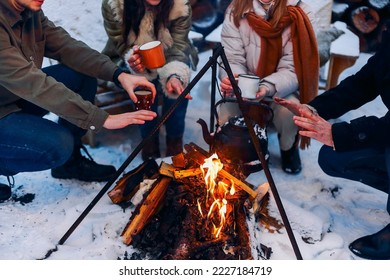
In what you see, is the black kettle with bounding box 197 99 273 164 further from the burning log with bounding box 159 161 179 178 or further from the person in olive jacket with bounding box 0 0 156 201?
the person in olive jacket with bounding box 0 0 156 201

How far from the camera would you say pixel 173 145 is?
10.1 ft

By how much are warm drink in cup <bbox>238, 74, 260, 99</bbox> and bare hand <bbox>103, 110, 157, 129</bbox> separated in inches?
23.4

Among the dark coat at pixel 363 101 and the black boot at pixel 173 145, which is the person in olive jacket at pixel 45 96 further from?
the dark coat at pixel 363 101

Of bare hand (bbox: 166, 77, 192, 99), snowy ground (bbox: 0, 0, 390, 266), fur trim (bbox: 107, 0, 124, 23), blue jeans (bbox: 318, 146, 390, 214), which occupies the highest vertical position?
fur trim (bbox: 107, 0, 124, 23)

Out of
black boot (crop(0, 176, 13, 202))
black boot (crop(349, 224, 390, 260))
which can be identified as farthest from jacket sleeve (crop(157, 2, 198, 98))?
black boot (crop(349, 224, 390, 260))

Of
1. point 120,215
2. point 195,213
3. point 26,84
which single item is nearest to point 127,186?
point 120,215

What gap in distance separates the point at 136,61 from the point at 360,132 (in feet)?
4.29

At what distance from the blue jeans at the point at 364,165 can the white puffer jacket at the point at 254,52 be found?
0.54 meters

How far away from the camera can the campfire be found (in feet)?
6.69

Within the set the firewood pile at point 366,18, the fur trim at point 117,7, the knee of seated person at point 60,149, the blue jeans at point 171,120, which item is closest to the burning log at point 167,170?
the knee of seated person at point 60,149

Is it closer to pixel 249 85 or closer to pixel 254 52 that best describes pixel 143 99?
pixel 249 85

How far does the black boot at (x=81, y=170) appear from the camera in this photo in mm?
2762

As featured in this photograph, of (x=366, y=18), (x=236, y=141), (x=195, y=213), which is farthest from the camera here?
(x=366, y=18)

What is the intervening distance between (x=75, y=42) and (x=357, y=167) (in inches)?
70.1
